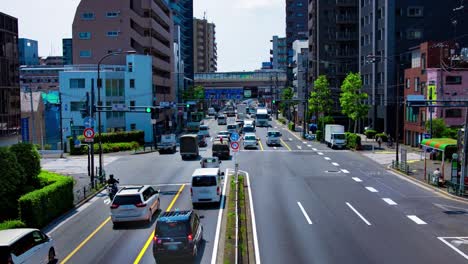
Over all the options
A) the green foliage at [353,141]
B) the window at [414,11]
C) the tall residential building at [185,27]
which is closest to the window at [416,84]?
the green foliage at [353,141]

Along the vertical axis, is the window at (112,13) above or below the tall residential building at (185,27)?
below

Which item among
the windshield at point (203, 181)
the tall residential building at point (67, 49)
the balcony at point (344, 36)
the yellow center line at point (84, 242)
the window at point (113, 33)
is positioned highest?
the tall residential building at point (67, 49)

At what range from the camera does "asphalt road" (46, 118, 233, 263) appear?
2175cm

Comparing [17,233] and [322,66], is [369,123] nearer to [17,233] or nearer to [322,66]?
[322,66]

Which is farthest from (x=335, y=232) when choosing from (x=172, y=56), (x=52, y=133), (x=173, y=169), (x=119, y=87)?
(x=172, y=56)

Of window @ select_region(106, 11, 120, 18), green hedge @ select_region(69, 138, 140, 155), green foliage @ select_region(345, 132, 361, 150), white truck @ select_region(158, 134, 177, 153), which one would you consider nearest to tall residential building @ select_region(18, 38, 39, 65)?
window @ select_region(106, 11, 120, 18)

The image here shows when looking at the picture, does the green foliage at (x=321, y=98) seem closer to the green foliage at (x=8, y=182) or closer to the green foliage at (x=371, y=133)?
the green foliage at (x=371, y=133)

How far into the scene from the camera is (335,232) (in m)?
A: 25.2

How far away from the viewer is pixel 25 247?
18578 millimetres

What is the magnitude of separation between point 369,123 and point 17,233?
253 ft

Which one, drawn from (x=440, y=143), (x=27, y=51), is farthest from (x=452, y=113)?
(x=27, y=51)

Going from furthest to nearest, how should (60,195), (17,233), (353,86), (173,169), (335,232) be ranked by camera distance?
(353,86)
(173,169)
(60,195)
(335,232)
(17,233)

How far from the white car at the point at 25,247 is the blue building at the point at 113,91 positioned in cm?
6064

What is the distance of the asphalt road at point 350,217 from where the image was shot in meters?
21.5
